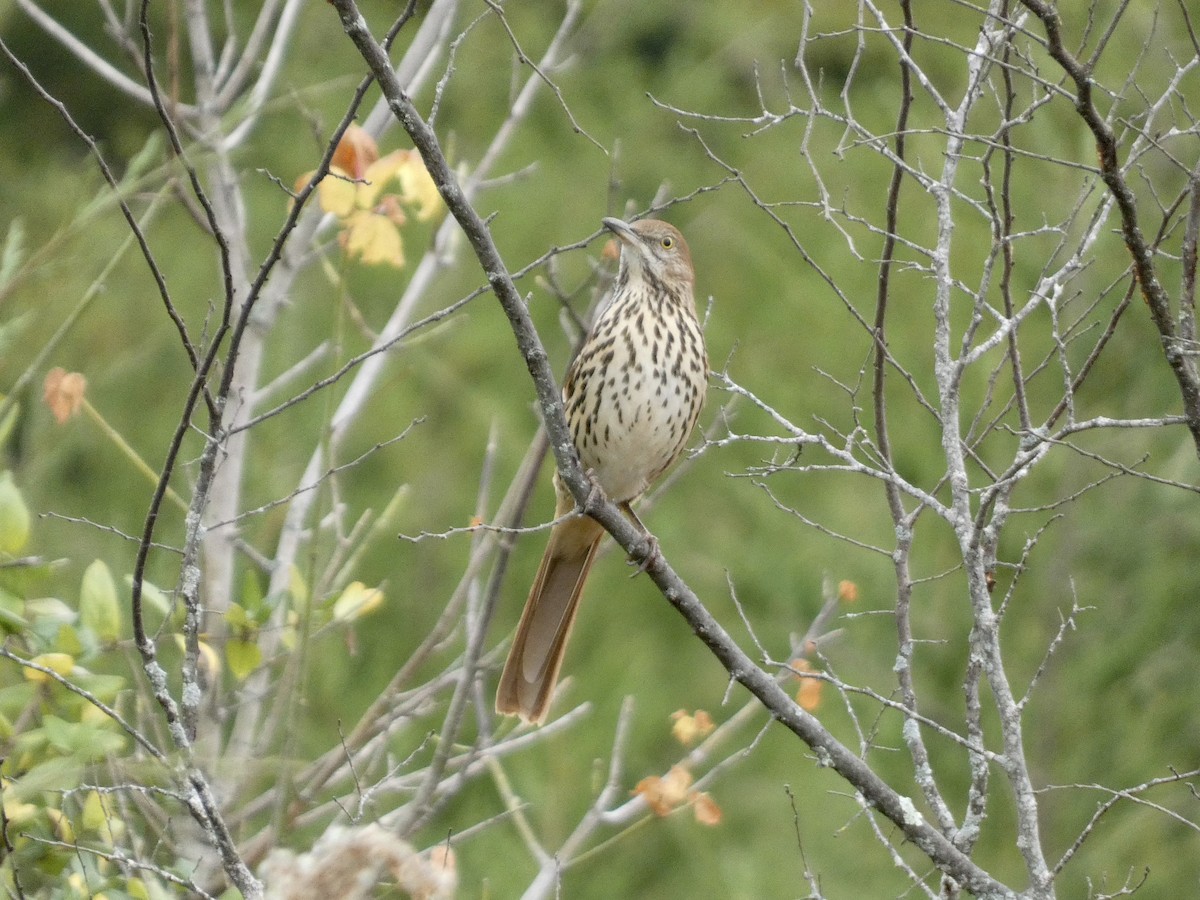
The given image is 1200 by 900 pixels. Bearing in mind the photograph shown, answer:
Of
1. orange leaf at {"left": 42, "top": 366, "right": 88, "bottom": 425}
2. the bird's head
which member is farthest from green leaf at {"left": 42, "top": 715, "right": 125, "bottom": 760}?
the bird's head

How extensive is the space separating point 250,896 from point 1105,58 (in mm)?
4586

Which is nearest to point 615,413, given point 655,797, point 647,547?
point 647,547

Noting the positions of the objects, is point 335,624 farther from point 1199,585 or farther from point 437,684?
point 1199,585

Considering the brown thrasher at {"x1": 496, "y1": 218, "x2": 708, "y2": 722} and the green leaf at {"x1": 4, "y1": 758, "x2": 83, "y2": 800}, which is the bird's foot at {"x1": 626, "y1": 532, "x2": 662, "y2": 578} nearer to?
the brown thrasher at {"x1": 496, "y1": 218, "x2": 708, "y2": 722}

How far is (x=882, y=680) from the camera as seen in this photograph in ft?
16.8

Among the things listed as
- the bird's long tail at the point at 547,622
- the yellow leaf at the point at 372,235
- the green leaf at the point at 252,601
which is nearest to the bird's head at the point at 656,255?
the bird's long tail at the point at 547,622

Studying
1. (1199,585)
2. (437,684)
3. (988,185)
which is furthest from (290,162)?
(988,185)

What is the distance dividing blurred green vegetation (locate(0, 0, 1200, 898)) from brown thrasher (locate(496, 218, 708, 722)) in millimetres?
516

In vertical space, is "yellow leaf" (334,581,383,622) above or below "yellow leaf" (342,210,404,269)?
below

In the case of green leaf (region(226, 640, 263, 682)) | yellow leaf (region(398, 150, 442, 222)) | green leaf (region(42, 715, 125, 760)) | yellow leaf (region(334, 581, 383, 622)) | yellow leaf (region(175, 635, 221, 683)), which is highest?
yellow leaf (region(398, 150, 442, 222))

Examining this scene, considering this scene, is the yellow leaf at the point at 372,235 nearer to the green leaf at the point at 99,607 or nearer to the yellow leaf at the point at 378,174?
the yellow leaf at the point at 378,174

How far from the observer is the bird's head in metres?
3.58

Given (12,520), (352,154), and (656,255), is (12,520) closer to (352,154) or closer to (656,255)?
(352,154)

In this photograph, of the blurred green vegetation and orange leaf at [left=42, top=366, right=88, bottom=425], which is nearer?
orange leaf at [left=42, top=366, right=88, bottom=425]
